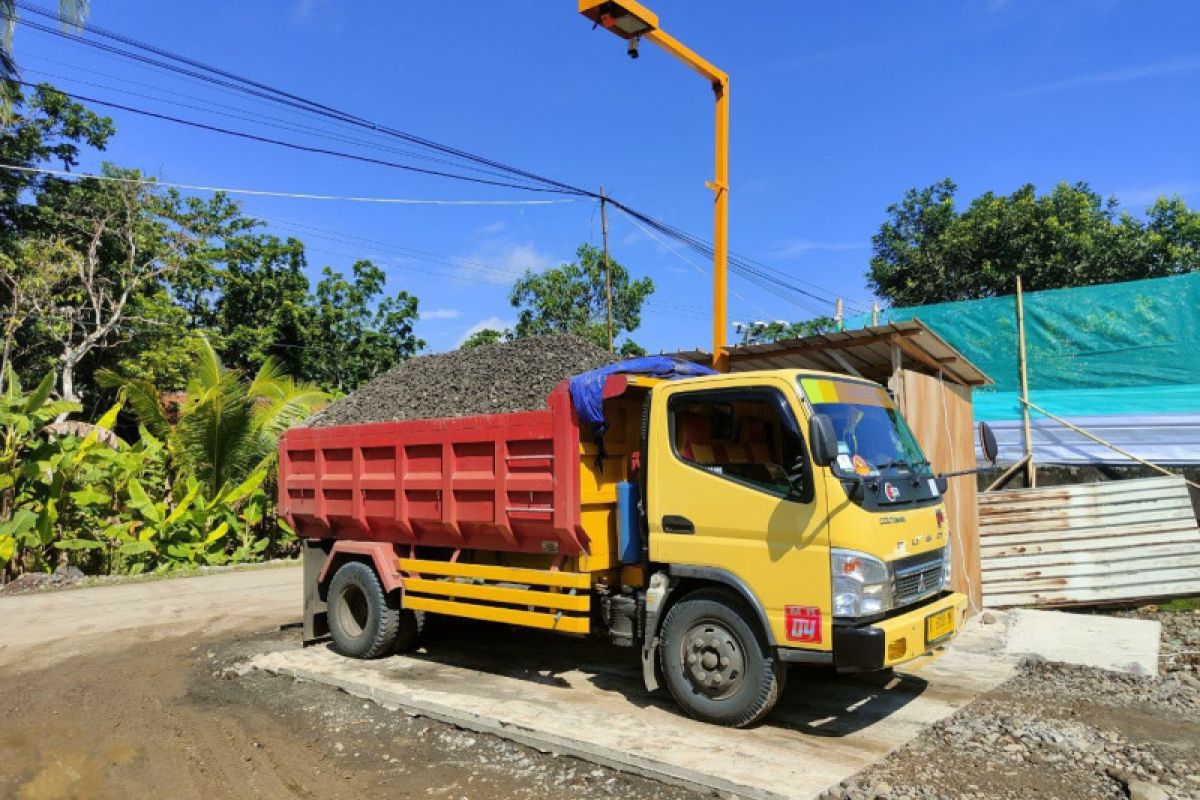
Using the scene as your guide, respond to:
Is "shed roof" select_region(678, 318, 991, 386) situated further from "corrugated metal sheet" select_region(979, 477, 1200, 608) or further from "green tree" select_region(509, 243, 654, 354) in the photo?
"green tree" select_region(509, 243, 654, 354)

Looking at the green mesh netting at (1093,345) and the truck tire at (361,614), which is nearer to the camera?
the truck tire at (361,614)

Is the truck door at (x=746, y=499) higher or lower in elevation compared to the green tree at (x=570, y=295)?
lower

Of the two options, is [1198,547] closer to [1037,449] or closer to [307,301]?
[1037,449]

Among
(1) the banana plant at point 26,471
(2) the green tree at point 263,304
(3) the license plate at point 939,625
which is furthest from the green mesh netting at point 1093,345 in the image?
(2) the green tree at point 263,304

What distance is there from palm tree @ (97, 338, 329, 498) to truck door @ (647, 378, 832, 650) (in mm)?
10669

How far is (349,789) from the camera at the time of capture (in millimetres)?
4172

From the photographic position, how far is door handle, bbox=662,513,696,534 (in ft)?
16.6

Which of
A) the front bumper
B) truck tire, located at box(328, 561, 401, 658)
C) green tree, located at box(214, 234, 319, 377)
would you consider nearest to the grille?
the front bumper

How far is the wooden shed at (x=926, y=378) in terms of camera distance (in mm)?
7539

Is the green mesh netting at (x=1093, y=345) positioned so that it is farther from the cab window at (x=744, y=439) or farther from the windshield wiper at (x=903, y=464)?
the cab window at (x=744, y=439)

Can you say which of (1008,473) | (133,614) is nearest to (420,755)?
(133,614)

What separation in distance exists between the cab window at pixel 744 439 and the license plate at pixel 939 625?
1127 mm

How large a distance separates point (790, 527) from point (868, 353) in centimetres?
416

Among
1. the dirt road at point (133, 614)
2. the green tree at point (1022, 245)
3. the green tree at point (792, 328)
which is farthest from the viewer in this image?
the green tree at point (792, 328)
